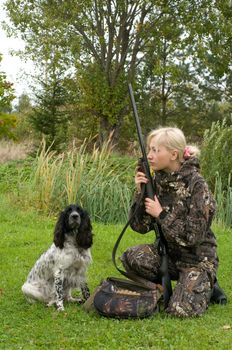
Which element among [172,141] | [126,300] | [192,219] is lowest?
[126,300]

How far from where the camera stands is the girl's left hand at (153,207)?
532 cm

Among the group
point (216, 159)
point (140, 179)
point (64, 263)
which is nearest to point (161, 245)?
point (140, 179)

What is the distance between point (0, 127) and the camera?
23047mm

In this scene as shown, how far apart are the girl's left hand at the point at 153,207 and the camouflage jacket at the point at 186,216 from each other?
0.14 ft

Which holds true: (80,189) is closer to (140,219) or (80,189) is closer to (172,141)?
(140,219)

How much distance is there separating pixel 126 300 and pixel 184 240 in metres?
0.72

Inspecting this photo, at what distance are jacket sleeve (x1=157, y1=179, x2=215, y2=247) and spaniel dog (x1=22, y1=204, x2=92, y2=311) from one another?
2.53 ft

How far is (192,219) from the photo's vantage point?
17.1ft

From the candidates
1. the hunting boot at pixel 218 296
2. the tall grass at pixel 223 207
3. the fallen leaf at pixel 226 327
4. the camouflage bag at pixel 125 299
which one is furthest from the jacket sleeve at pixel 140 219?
the tall grass at pixel 223 207

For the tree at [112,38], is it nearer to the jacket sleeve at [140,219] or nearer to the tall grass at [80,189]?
the tall grass at [80,189]

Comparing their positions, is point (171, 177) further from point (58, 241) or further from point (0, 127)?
point (0, 127)

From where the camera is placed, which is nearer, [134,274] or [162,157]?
[162,157]

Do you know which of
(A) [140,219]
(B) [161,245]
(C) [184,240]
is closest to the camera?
(C) [184,240]

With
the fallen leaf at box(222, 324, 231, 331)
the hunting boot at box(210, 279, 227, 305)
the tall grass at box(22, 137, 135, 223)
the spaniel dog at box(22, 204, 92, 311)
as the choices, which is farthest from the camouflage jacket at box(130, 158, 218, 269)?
the tall grass at box(22, 137, 135, 223)
